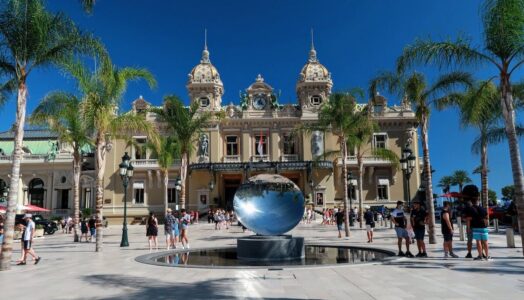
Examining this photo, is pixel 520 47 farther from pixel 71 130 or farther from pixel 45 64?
pixel 71 130

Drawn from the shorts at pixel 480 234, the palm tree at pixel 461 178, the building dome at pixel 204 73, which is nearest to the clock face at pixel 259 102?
the building dome at pixel 204 73

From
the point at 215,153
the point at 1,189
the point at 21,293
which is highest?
the point at 215,153

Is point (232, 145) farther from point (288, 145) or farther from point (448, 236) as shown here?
point (448, 236)

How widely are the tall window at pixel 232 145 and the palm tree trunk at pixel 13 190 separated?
113 ft

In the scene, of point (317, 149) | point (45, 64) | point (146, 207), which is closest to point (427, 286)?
point (45, 64)

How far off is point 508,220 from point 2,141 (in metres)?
52.6

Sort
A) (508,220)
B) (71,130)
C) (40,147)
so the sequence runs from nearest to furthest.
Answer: (71,130) < (508,220) < (40,147)

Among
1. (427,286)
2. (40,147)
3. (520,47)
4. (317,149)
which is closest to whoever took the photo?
(427,286)

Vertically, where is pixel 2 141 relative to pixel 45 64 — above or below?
above

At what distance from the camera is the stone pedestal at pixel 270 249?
1282 cm

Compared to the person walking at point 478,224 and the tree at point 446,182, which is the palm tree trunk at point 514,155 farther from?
the tree at point 446,182

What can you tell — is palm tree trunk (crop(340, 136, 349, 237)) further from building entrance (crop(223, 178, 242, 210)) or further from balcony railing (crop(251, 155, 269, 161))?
building entrance (crop(223, 178, 242, 210))

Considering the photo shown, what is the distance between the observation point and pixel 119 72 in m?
17.6

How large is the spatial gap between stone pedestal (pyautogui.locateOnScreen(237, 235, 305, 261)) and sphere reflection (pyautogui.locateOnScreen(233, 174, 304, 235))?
0.60 metres
